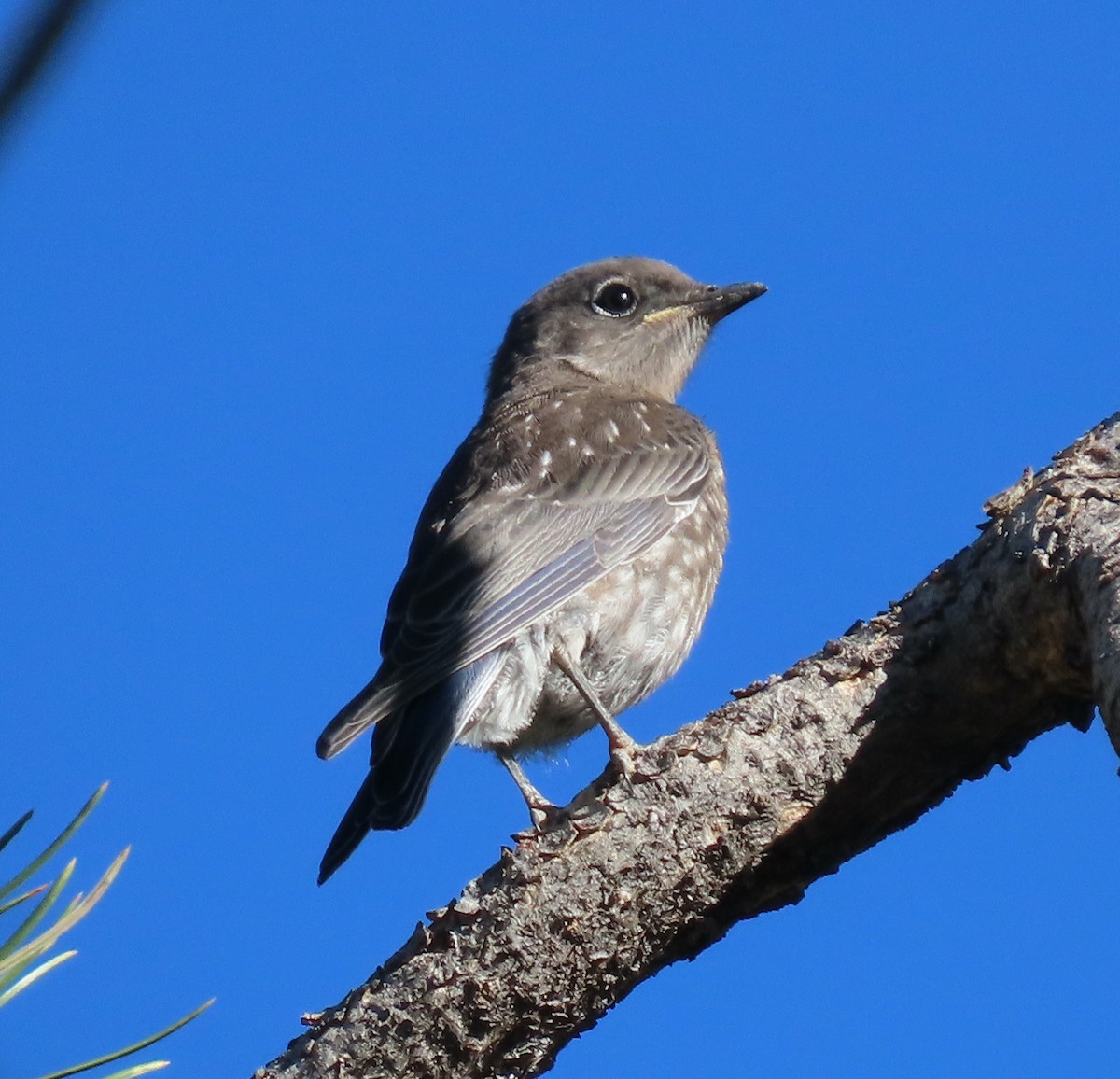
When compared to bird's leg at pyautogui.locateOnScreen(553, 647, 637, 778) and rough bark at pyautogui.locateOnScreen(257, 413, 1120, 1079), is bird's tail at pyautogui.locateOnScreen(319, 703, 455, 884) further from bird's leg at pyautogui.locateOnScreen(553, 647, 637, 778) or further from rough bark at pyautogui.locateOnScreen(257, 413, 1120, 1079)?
rough bark at pyautogui.locateOnScreen(257, 413, 1120, 1079)

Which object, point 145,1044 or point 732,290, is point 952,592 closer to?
point 145,1044

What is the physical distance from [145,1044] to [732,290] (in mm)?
6334

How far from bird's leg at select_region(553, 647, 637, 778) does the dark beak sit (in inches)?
106

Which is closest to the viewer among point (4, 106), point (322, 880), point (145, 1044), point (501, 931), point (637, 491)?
point (4, 106)

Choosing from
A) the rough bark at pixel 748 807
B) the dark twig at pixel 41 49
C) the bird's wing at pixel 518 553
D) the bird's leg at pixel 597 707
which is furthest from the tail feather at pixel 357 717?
the dark twig at pixel 41 49

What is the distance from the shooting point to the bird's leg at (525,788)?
17.4ft

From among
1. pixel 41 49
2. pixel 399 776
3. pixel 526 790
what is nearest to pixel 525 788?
pixel 526 790

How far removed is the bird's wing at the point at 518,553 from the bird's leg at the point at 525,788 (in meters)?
0.57

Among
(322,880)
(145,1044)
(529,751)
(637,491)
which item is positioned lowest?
(145,1044)

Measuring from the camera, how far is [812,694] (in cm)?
386

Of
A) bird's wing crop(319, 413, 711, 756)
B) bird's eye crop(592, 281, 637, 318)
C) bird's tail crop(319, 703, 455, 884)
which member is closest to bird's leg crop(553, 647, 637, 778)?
bird's wing crop(319, 413, 711, 756)

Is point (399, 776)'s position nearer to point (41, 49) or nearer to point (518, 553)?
point (518, 553)

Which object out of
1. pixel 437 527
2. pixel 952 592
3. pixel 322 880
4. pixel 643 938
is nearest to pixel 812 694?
pixel 952 592

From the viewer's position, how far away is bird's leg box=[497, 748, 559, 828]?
5.29 meters
